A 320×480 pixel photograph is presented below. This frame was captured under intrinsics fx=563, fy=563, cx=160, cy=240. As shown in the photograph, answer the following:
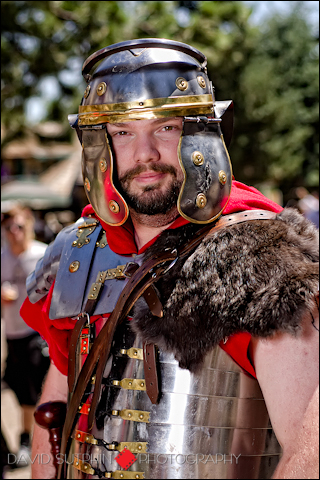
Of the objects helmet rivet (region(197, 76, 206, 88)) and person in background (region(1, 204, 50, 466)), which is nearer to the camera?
helmet rivet (region(197, 76, 206, 88))

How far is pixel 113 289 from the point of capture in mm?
1994

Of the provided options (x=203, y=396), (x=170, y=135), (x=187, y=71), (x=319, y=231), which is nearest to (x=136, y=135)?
(x=170, y=135)

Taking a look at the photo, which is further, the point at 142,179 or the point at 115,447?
the point at 142,179

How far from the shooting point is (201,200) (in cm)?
188

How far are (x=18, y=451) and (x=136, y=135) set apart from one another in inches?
141

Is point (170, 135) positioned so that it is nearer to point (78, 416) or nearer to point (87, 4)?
point (78, 416)

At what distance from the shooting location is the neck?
1.99 metres

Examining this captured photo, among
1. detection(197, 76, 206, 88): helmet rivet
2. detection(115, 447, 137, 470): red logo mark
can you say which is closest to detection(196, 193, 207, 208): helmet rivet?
detection(197, 76, 206, 88): helmet rivet

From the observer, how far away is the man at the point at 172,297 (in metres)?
1.59

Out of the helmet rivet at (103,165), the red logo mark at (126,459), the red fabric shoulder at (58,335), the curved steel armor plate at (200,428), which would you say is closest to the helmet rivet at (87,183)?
the helmet rivet at (103,165)

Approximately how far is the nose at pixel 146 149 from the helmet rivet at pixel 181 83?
200mm

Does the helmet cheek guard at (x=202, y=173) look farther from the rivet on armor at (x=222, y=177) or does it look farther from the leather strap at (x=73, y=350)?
the leather strap at (x=73, y=350)

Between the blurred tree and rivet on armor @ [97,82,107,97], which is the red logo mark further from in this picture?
the blurred tree

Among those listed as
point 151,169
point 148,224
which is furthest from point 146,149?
point 148,224
